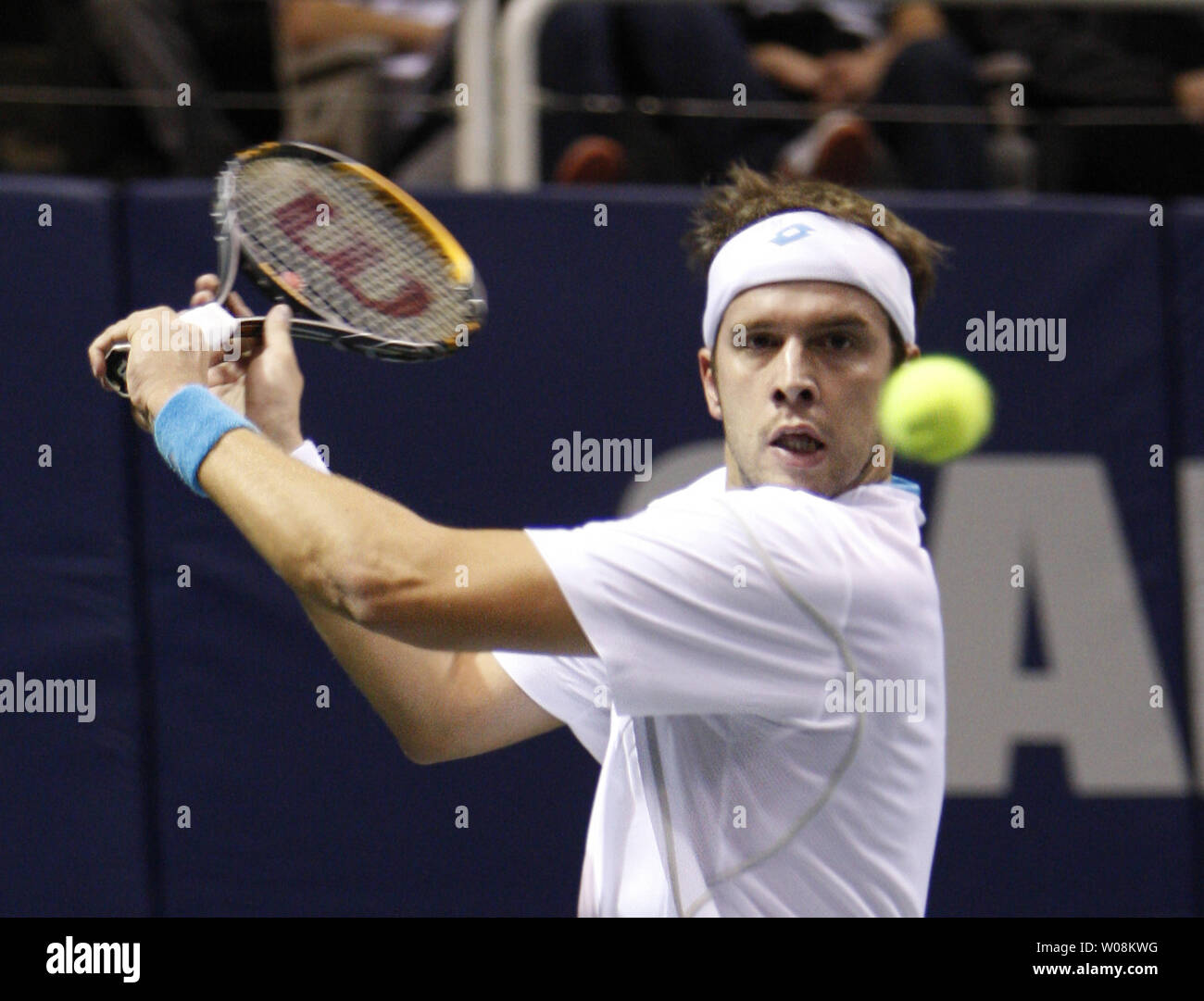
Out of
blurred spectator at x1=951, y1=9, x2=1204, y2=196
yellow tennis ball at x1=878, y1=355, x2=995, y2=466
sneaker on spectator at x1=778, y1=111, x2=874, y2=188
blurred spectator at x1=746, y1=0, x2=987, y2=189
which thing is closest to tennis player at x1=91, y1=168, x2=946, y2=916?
yellow tennis ball at x1=878, y1=355, x2=995, y2=466

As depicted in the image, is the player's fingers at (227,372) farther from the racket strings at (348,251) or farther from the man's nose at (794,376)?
the man's nose at (794,376)

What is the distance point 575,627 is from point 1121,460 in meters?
2.80

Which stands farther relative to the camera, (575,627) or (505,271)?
(505,271)

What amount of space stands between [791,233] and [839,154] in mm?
2318

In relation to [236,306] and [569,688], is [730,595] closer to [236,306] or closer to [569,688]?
[569,688]

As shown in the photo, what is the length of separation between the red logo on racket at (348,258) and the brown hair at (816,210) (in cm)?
52

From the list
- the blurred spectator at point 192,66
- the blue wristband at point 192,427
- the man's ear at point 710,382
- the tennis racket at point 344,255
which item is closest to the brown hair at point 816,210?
the man's ear at point 710,382

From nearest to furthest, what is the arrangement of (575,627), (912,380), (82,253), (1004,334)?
1. (575,627)
2. (912,380)
3. (82,253)
4. (1004,334)

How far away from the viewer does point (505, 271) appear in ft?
14.3

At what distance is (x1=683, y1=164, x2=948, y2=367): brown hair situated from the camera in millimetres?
2729

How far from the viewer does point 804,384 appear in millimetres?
2525

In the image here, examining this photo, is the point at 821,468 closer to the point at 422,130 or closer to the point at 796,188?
the point at 796,188

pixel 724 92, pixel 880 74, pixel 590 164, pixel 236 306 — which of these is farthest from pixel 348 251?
pixel 880 74
